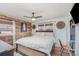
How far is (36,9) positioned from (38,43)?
0.58m

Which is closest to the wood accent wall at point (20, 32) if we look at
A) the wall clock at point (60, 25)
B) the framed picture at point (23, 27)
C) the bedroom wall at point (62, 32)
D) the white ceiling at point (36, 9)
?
the framed picture at point (23, 27)

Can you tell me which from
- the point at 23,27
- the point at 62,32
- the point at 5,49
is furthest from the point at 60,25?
the point at 5,49

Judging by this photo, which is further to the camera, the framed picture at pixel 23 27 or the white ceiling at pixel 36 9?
the framed picture at pixel 23 27

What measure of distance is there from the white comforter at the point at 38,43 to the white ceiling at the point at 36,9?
42 centimetres

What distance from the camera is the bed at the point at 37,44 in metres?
1.82

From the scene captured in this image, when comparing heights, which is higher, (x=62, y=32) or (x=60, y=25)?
(x=60, y=25)

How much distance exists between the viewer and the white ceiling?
1771mm

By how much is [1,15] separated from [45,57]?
1.04 metres

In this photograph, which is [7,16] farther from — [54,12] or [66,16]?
[66,16]

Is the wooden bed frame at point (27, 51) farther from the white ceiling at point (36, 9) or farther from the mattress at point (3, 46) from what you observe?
the white ceiling at point (36, 9)

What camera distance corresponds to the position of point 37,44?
72.2 inches

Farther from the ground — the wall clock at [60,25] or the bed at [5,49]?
the wall clock at [60,25]

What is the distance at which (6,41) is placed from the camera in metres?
1.82

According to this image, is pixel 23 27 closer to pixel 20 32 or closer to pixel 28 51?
pixel 20 32
